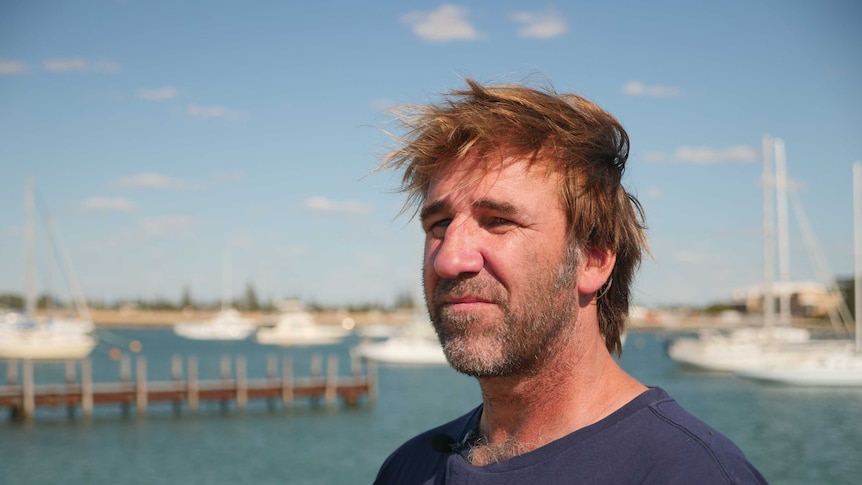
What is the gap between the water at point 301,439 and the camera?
87.6 ft

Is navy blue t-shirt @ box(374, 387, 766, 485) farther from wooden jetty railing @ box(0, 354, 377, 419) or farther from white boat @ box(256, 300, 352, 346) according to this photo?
white boat @ box(256, 300, 352, 346)

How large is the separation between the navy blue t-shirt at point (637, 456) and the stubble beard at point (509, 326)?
0.64ft

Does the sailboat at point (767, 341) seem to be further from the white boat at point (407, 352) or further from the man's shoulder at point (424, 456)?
the man's shoulder at point (424, 456)

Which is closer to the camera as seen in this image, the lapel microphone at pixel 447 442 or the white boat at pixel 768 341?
the lapel microphone at pixel 447 442

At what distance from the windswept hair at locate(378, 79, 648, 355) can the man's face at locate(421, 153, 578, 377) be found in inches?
1.8

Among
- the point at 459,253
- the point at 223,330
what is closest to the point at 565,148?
the point at 459,253

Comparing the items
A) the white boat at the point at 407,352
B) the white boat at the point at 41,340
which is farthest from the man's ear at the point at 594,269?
the white boat at the point at 41,340

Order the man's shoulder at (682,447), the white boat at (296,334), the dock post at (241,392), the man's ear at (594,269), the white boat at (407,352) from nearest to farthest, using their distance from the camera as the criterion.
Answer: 1. the man's shoulder at (682,447)
2. the man's ear at (594,269)
3. the dock post at (241,392)
4. the white boat at (407,352)
5. the white boat at (296,334)

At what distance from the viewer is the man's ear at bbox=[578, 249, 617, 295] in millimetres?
1951

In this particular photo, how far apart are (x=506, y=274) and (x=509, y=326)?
111mm

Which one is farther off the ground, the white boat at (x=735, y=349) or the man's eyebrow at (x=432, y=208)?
the man's eyebrow at (x=432, y=208)

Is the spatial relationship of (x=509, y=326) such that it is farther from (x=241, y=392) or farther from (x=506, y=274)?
(x=241, y=392)

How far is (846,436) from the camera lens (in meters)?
34.9

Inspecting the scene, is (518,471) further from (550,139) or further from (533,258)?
(550,139)
